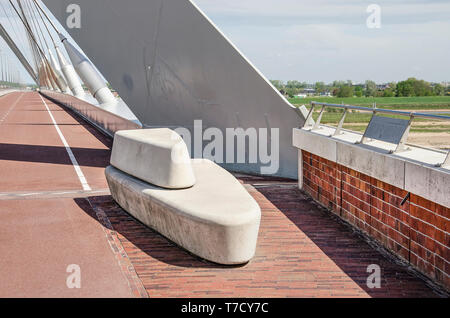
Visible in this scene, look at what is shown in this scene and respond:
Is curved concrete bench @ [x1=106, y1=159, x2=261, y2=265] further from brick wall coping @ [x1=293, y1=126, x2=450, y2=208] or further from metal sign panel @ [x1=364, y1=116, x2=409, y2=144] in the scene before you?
metal sign panel @ [x1=364, y1=116, x2=409, y2=144]

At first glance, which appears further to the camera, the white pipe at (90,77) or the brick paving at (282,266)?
the white pipe at (90,77)

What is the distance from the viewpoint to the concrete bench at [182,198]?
232 inches

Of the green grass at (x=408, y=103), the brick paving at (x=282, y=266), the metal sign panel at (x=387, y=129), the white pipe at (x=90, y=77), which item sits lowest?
the brick paving at (x=282, y=266)

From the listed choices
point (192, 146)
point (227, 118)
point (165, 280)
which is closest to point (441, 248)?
point (165, 280)

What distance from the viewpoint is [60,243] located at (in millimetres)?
6676

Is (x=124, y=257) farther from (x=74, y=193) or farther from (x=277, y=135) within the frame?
(x=277, y=135)

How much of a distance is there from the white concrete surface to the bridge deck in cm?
74

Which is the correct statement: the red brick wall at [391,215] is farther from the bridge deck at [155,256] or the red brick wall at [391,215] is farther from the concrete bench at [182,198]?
the concrete bench at [182,198]

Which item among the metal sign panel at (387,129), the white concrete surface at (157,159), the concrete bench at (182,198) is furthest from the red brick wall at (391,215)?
the white concrete surface at (157,159)

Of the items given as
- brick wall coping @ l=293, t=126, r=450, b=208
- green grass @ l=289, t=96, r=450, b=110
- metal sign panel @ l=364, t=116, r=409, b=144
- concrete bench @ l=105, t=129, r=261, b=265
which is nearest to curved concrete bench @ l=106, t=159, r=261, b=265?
concrete bench @ l=105, t=129, r=261, b=265

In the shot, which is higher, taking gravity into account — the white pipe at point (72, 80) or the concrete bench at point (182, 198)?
the white pipe at point (72, 80)

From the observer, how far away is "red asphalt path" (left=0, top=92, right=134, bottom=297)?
5.32m

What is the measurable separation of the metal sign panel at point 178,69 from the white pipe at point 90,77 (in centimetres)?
1679

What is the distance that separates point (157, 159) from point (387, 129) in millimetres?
3053
